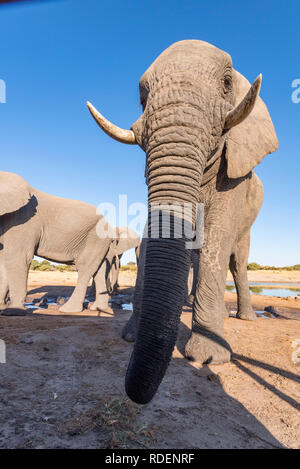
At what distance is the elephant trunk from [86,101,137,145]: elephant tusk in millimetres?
639

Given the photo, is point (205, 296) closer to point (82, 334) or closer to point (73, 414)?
point (82, 334)

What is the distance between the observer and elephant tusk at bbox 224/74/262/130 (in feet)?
8.67

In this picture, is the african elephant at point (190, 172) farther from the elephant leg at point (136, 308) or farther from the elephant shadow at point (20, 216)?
the elephant shadow at point (20, 216)

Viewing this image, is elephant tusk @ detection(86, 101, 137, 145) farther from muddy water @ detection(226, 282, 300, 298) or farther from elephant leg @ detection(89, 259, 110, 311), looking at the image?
muddy water @ detection(226, 282, 300, 298)

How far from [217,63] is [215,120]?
69cm

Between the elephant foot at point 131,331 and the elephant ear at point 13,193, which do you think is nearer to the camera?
the elephant foot at point 131,331

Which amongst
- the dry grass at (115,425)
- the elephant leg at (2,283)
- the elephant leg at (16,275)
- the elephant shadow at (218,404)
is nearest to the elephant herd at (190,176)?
the dry grass at (115,425)

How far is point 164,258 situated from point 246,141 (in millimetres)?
2097

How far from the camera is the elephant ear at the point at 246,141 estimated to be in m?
3.52

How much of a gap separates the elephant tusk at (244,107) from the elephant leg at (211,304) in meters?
1.32

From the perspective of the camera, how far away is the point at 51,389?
7.38 feet

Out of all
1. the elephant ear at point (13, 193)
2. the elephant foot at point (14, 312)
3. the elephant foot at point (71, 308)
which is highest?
the elephant ear at point (13, 193)

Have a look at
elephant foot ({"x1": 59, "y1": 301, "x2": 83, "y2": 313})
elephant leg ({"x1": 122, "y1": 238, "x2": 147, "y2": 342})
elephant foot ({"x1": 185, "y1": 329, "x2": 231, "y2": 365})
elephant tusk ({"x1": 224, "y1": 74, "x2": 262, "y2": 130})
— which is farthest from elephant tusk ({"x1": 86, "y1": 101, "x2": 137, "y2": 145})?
elephant foot ({"x1": 59, "y1": 301, "x2": 83, "y2": 313})

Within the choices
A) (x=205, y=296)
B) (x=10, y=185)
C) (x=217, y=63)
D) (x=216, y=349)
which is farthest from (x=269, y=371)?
(x=10, y=185)
